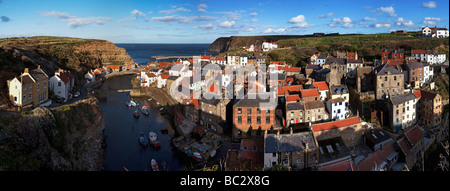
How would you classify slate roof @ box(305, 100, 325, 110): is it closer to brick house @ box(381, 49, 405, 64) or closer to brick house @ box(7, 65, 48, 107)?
brick house @ box(7, 65, 48, 107)

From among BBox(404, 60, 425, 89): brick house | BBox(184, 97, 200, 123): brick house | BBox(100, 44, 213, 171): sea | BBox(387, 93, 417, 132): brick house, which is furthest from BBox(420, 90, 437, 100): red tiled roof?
BBox(100, 44, 213, 171): sea

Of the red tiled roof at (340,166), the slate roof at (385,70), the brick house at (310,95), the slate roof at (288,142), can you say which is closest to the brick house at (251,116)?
the brick house at (310,95)

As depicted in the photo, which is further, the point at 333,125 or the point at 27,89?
the point at 333,125

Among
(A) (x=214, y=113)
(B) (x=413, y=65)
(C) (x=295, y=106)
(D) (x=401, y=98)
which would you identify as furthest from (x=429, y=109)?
(A) (x=214, y=113)

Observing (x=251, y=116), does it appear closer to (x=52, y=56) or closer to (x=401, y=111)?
(x=401, y=111)

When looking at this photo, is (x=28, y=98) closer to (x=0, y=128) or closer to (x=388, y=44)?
(x=0, y=128)

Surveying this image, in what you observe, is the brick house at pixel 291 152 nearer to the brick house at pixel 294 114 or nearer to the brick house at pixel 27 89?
the brick house at pixel 294 114

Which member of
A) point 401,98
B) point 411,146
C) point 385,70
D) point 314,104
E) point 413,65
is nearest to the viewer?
point 411,146
